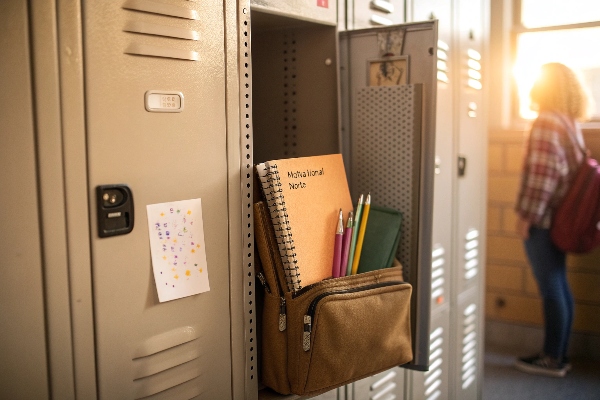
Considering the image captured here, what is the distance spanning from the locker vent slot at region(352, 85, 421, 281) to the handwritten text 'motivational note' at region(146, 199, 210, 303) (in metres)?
0.62

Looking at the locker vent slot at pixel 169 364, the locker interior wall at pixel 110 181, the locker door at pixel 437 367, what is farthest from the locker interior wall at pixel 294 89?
the locker door at pixel 437 367

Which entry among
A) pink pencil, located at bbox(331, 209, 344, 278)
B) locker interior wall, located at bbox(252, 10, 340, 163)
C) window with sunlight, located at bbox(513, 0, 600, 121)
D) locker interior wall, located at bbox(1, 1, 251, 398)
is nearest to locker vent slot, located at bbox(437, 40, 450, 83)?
locker interior wall, located at bbox(252, 10, 340, 163)

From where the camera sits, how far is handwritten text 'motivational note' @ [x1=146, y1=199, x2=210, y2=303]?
3.89 feet

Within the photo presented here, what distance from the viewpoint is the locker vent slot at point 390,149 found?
1.63 meters

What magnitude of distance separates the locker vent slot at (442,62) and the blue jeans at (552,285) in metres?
1.36

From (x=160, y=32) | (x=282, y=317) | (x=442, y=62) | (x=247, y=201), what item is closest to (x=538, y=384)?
(x=442, y=62)

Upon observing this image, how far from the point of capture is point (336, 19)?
1.67 m

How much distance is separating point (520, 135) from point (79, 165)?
321 centimetres

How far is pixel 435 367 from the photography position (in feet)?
7.78

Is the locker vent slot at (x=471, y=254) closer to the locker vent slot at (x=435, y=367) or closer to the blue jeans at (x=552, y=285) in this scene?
the locker vent slot at (x=435, y=367)

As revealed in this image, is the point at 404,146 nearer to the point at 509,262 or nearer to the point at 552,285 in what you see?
the point at 552,285

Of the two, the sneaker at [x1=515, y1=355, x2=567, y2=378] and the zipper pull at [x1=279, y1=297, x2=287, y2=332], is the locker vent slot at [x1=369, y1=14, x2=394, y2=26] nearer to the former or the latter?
the zipper pull at [x1=279, y1=297, x2=287, y2=332]

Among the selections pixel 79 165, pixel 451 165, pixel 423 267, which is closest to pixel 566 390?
pixel 451 165

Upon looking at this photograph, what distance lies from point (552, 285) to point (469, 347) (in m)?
0.88
